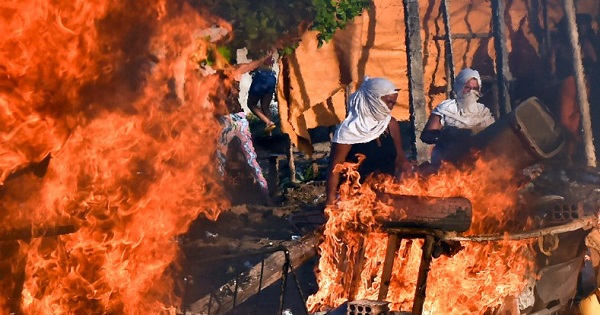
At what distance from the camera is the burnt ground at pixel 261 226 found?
734 centimetres

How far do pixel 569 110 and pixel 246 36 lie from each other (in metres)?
4.87

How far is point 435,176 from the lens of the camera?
19.4 ft

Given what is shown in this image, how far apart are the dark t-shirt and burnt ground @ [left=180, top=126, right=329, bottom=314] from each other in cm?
81

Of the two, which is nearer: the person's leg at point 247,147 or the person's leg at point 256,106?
the person's leg at point 247,147

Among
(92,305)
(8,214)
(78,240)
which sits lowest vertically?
(92,305)

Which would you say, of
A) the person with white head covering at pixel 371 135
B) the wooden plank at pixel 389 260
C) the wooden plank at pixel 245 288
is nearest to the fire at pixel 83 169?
the wooden plank at pixel 245 288

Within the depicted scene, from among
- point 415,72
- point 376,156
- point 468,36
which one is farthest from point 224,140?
point 468,36

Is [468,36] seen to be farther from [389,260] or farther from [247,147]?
[389,260]

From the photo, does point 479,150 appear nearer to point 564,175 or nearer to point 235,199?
point 564,175

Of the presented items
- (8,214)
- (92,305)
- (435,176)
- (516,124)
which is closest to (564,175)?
(516,124)

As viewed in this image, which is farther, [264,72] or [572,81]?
[264,72]

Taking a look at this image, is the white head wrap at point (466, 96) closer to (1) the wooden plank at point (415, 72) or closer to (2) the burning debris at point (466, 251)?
(1) the wooden plank at point (415, 72)

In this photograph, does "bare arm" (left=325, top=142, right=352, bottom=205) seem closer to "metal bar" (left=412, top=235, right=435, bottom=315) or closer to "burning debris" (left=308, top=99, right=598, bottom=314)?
"burning debris" (left=308, top=99, right=598, bottom=314)

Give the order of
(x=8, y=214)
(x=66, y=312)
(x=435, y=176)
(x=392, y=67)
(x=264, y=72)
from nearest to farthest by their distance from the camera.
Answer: (x=8, y=214) → (x=66, y=312) → (x=435, y=176) → (x=392, y=67) → (x=264, y=72)
